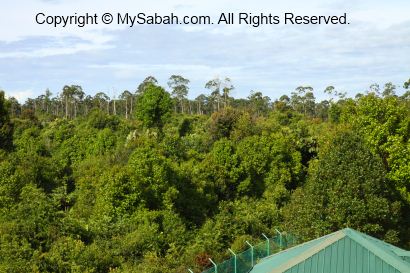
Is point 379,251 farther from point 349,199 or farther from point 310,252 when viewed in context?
point 349,199

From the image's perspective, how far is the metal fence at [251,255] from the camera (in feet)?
56.5

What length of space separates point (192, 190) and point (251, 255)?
778 cm

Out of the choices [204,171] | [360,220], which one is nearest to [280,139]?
[204,171]

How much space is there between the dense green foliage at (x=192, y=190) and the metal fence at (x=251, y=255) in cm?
57

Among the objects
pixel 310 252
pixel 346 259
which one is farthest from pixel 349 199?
pixel 310 252

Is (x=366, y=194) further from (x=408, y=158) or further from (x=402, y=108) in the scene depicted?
(x=402, y=108)

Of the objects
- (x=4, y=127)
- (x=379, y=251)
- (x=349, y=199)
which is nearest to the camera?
(x=379, y=251)

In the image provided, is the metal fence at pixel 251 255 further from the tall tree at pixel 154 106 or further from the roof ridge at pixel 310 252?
the tall tree at pixel 154 106

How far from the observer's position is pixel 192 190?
2625 centimetres

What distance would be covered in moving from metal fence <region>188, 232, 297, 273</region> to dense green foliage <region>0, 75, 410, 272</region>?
571 millimetres

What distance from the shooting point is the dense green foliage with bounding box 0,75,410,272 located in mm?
19156

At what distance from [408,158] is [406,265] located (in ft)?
36.6

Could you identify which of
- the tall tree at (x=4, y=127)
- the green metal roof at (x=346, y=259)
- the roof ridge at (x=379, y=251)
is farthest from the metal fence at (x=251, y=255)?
the tall tree at (x=4, y=127)

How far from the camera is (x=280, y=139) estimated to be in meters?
32.2
